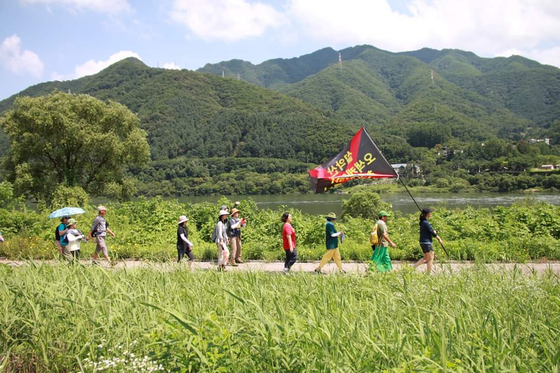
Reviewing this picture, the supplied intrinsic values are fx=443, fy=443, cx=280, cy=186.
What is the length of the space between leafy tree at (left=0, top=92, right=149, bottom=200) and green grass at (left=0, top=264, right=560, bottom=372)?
1017 inches

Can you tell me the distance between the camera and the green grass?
124 inches

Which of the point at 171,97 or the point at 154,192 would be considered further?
the point at 171,97

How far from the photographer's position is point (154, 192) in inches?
4003

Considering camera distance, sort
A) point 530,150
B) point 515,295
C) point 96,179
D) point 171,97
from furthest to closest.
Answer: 1. point 171,97
2. point 530,150
3. point 96,179
4. point 515,295

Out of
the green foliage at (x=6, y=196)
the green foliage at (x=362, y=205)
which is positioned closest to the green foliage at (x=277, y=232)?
the green foliage at (x=6, y=196)

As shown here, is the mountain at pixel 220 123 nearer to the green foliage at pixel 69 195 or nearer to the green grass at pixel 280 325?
the green foliage at pixel 69 195

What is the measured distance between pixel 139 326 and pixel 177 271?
6.65ft

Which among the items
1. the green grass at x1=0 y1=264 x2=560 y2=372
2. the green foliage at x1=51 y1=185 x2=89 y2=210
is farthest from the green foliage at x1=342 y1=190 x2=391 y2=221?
the green grass at x1=0 y1=264 x2=560 y2=372

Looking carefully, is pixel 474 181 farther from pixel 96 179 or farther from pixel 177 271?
pixel 177 271

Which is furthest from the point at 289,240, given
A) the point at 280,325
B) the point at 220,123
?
the point at 220,123

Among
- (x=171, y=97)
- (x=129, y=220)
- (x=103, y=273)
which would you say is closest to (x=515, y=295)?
(x=103, y=273)

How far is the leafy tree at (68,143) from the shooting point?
28.4m

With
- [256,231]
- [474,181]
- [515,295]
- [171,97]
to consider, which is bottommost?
[474,181]

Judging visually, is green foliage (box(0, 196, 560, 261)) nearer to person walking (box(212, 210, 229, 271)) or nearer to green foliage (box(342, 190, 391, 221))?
person walking (box(212, 210, 229, 271))
